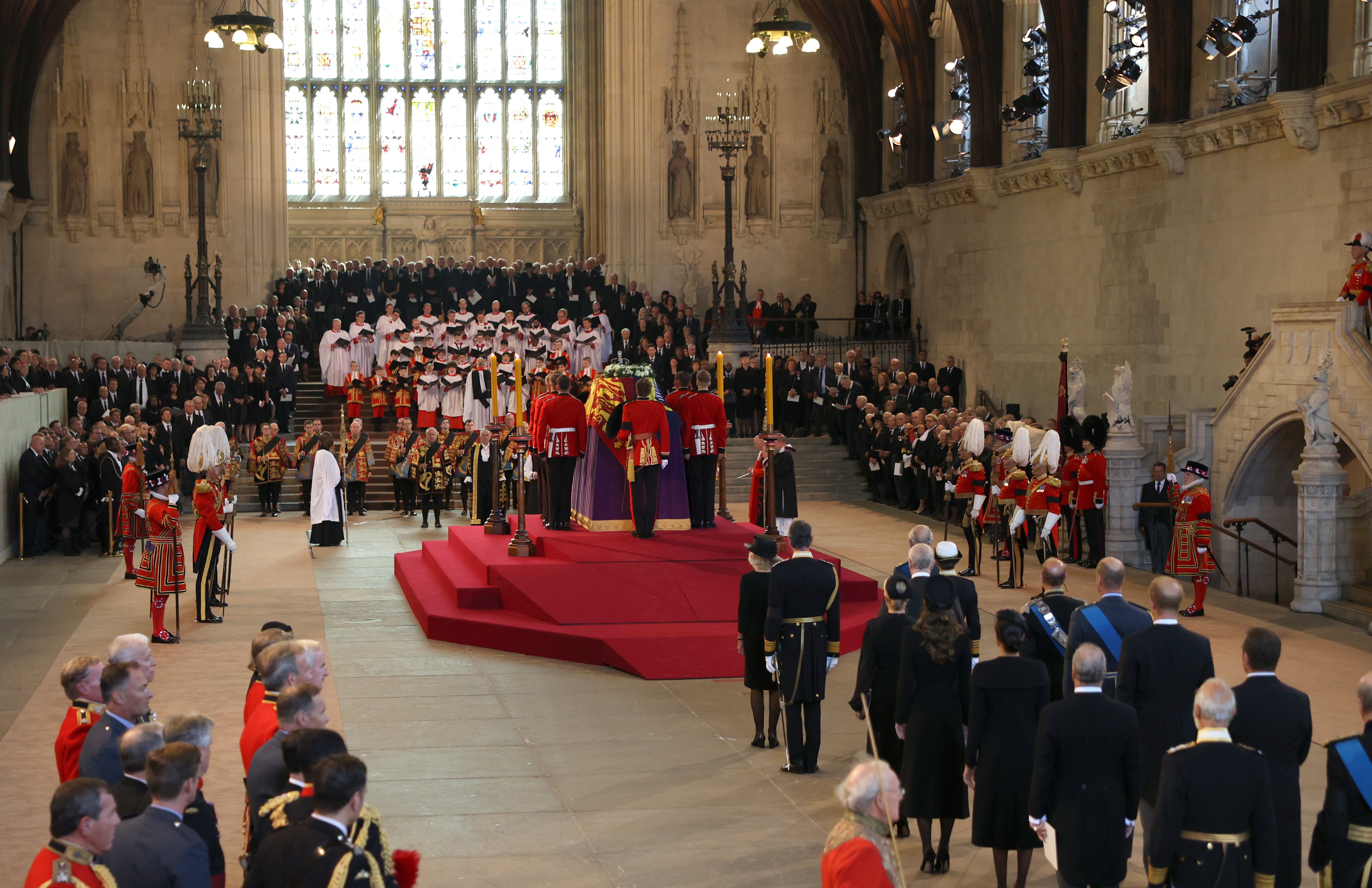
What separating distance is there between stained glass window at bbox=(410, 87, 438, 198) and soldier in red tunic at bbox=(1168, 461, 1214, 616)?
79.8 ft

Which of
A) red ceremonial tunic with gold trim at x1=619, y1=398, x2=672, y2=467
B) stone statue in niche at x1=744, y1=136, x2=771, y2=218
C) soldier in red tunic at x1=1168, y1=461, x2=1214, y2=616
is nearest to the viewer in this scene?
red ceremonial tunic with gold trim at x1=619, y1=398, x2=672, y2=467

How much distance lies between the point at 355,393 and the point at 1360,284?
54.7 ft

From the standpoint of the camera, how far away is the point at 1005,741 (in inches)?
253

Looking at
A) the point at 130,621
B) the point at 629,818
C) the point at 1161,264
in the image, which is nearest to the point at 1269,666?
the point at 629,818

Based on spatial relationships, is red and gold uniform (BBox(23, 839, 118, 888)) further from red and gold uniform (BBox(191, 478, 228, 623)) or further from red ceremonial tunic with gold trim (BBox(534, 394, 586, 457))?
red ceremonial tunic with gold trim (BBox(534, 394, 586, 457))

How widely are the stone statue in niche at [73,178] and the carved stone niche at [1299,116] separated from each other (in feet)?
79.7

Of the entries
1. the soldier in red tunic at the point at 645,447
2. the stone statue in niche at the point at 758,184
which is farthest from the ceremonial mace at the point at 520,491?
the stone statue in niche at the point at 758,184

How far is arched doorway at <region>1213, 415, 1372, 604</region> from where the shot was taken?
16.0m

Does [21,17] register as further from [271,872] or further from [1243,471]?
[271,872]

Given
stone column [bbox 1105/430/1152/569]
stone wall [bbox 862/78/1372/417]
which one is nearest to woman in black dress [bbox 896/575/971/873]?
stone column [bbox 1105/430/1152/569]

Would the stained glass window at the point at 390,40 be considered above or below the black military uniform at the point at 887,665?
above

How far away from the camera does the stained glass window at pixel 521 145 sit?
3478cm

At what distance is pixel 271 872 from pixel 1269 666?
3940mm

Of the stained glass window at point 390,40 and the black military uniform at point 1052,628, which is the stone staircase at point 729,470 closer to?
the stained glass window at point 390,40
